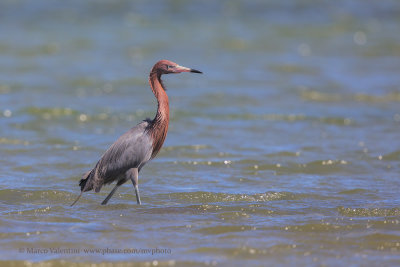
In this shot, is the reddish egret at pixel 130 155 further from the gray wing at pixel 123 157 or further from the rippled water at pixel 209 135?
the rippled water at pixel 209 135

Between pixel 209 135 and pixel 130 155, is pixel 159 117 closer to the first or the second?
pixel 130 155

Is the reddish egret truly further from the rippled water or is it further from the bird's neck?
the rippled water

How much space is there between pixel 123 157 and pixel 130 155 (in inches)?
2.9

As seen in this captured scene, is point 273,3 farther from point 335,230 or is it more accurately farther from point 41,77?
point 335,230

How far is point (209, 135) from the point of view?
35.1ft

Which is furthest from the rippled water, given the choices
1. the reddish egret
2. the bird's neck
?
the bird's neck

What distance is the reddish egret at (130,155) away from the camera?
717 cm

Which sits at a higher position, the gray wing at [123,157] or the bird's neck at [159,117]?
the bird's neck at [159,117]

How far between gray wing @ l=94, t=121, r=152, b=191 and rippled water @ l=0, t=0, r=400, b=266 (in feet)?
1.10

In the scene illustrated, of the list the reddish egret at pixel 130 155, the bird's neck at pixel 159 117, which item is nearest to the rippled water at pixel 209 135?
the reddish egret at pixel 130 155

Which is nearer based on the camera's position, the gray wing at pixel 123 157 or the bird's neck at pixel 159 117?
the gray wing at pixel 123 157

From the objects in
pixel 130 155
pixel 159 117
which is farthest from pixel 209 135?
pixel 130 155

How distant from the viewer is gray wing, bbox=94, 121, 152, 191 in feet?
23.7

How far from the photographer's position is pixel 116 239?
6.04m
